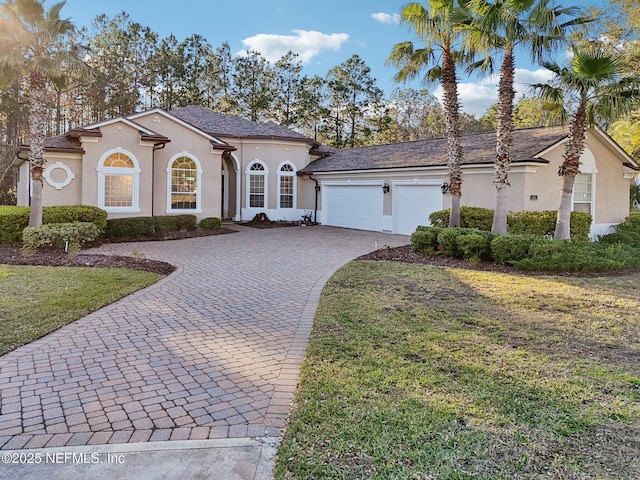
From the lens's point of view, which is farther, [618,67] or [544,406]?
[618,67]

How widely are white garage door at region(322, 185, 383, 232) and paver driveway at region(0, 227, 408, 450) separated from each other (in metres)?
12.3

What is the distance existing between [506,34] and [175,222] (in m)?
13.9

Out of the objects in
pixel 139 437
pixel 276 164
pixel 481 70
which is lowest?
pixel 139 437

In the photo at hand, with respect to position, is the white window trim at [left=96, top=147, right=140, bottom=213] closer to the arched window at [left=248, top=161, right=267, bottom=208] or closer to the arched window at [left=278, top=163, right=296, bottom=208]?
→ the arched window at [left=248, top=161, right=267, bottom=208]

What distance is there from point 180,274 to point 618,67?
12.5m

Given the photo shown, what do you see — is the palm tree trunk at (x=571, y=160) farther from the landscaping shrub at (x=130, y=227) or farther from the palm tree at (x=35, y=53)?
the palm tree at (x=35, y=53)

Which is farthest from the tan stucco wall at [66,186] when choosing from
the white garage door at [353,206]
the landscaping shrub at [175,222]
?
the white garage door at [353,206]

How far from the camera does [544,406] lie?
400 centimetres

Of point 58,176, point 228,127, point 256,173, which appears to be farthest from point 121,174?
point 228,127

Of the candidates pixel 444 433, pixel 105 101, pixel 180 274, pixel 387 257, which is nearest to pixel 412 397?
pixel 444 433

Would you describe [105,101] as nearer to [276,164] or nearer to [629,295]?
[276,164]

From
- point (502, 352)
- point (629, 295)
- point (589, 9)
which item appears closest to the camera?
point (502, 352)

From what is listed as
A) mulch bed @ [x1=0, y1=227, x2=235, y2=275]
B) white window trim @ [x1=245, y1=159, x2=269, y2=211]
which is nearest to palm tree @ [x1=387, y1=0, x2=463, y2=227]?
mulch bed @ [x1=0, y1=227, x2=235, y2=275]

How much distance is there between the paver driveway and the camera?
12.0 feet
